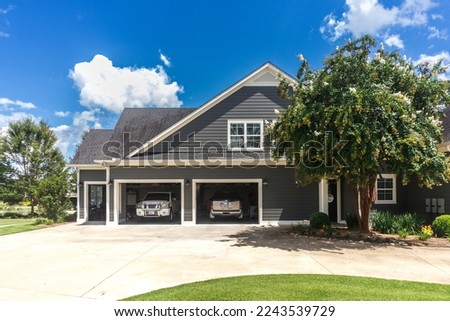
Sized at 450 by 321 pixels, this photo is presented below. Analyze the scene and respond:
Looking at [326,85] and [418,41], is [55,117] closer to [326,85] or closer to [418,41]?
[326,85]

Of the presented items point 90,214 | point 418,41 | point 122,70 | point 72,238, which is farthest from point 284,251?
point 122,70

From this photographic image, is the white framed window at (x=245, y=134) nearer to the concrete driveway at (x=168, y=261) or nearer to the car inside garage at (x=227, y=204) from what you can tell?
the car inside garage at (x=227, y=204)

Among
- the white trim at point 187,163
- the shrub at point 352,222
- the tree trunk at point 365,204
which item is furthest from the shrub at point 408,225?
the white trim at point 187,163

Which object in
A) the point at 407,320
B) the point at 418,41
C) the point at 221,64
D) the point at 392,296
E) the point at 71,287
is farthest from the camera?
the point at 221,64

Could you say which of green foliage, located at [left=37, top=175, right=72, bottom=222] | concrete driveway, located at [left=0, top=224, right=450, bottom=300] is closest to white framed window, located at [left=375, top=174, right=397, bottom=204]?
concrete driveway, located at [left=0, top=224, right=450, bottom=300]

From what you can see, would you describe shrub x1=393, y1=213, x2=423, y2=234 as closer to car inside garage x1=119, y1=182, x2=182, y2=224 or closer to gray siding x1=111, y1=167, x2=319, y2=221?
gray siding x1=111, y1=167, x2=319, y2=221

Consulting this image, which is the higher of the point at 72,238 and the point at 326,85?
the point at 326,85

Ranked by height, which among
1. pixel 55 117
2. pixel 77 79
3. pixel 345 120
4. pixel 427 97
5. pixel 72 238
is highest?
pixel 77 79

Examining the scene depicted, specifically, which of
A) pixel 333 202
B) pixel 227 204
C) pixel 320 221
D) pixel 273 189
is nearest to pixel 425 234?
pixel 320 221

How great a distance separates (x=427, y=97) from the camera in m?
11.3

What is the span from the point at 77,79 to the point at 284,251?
22147mm

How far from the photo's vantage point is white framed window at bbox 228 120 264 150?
17812 mm

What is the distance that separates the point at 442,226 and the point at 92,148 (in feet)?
62.9

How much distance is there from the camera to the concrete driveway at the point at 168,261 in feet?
21.0
